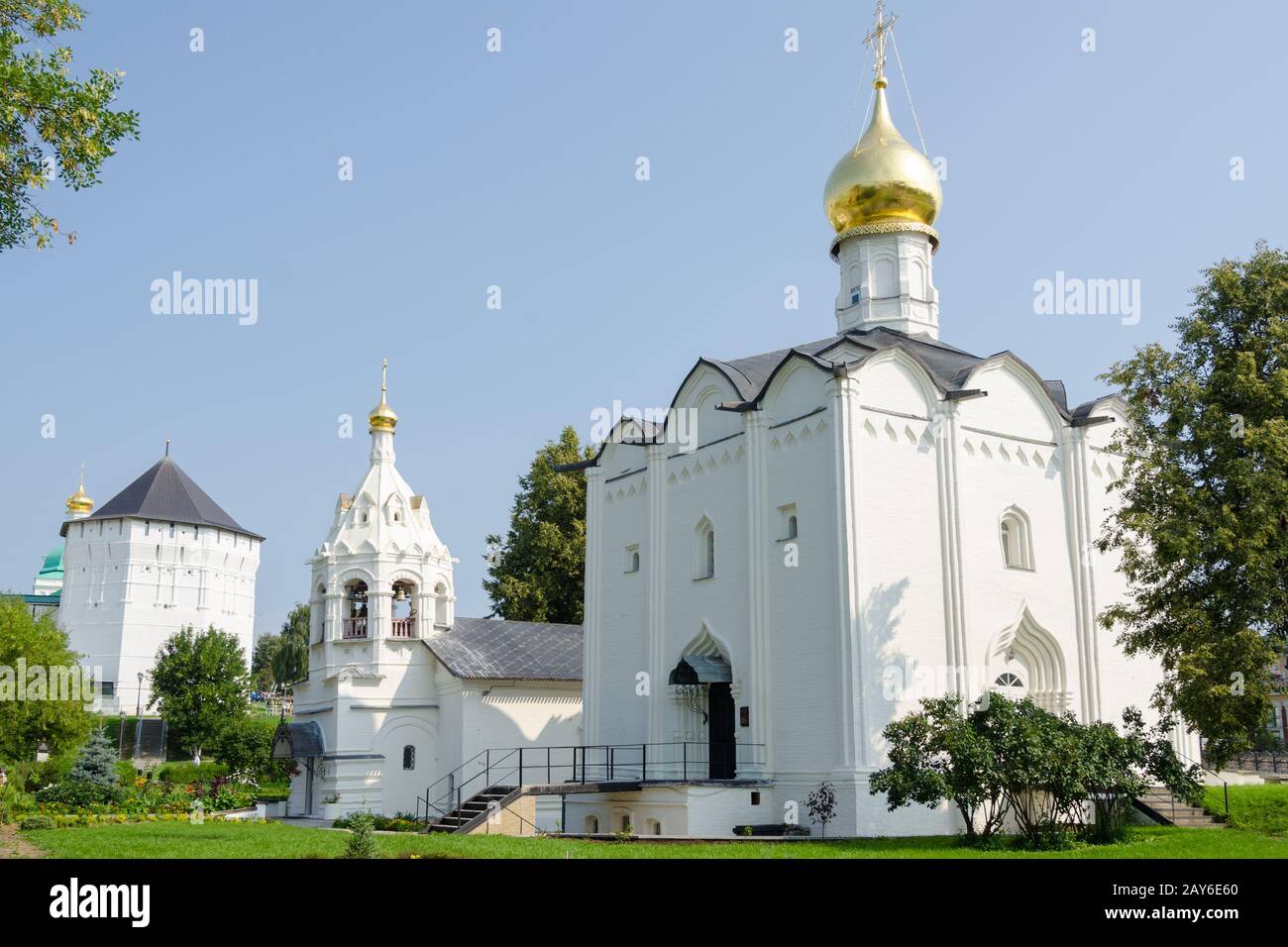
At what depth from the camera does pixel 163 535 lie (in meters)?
60.2

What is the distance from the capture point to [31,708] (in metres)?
28.4

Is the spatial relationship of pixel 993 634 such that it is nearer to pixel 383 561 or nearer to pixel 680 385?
pixel 680 385

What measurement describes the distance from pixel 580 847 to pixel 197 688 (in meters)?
36.3

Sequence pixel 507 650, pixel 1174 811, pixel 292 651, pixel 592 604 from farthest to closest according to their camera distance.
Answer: pixel 292 651 → pixel 507 650 → pixel 592 604 → pixel 1174 811

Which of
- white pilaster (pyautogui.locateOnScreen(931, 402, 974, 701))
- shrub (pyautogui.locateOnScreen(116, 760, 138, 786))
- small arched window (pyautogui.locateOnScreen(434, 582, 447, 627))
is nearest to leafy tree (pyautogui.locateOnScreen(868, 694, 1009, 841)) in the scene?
white pilaster (pyautogui.locateOnScreen(931, 402, 974, 701))

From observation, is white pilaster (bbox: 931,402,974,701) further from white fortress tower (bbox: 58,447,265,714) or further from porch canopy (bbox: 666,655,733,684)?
white fortress tower (bbox: 58,447,265,714)

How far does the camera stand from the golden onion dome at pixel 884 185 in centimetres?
2423

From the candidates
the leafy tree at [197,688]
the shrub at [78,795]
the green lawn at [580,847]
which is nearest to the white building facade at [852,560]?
the green lawn at [580,847]

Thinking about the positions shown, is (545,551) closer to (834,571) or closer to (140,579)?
(834,571)

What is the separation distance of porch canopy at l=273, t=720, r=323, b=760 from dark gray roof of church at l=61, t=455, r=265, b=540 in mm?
35654

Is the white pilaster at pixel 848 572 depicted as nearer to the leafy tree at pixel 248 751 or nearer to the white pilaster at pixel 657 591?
the white pilaster at pixel 657 591

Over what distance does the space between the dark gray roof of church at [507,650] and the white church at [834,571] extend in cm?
88

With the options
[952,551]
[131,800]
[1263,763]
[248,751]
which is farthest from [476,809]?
[1263,763]

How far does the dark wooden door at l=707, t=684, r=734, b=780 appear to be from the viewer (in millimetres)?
20781
